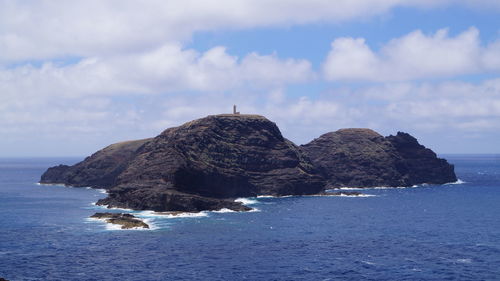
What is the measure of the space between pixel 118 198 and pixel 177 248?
71.1m

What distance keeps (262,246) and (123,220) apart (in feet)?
142

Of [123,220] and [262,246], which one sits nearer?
[262,246]

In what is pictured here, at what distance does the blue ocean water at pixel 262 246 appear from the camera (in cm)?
8456

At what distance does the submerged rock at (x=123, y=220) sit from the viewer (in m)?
127

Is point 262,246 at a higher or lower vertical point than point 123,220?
lower

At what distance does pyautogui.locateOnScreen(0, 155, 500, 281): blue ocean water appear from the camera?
84562 millimetres

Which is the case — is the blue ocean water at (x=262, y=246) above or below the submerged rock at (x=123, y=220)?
below

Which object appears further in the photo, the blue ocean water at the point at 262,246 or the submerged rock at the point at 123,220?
the submerged rock at the point at 123,220

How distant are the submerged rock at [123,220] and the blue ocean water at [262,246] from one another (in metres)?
4.34

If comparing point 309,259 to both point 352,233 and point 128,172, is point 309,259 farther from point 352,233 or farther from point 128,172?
point 128,172

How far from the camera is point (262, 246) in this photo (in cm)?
10500

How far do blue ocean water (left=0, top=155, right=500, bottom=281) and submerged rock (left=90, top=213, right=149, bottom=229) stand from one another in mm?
4344

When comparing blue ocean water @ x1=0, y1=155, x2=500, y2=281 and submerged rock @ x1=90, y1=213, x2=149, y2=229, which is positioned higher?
submerged rock @ x1=90, y1=213, x2=149, y2=229

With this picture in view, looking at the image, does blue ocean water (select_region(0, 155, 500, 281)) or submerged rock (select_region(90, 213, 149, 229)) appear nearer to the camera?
blue ocean water (select_region(0, 155, 500, 281))
